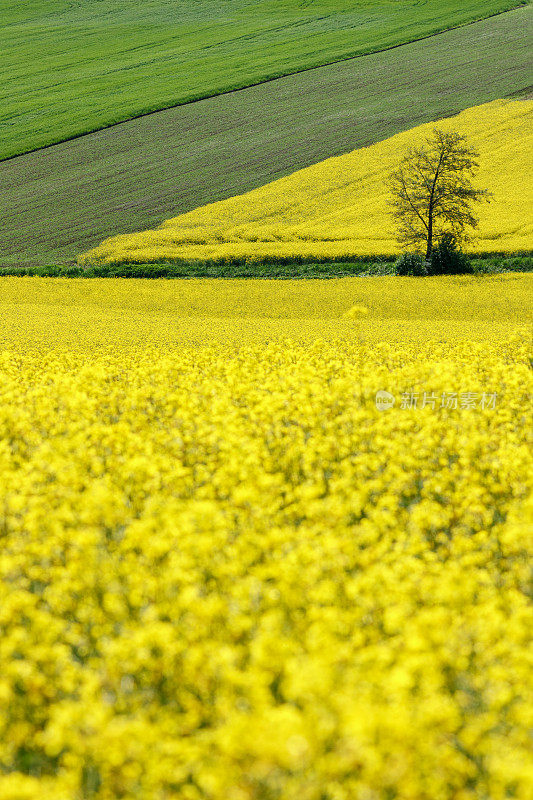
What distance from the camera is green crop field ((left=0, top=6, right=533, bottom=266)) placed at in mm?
49844

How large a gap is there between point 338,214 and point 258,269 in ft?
34.8

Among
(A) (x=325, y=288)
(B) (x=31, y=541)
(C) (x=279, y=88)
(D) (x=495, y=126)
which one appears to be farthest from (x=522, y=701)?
(C) (x=279, y=88)

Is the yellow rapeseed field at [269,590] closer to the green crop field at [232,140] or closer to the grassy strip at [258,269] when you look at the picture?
the grassy strip at [258,269]

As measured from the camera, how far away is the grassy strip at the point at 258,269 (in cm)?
3422

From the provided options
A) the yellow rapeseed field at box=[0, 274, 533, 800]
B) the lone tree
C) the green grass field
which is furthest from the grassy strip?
the green grass field

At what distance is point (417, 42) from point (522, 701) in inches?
3584

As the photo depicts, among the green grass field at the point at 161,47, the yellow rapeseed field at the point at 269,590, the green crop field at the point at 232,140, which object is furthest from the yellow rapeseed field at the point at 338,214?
the yellow rapeseed field at the point at 269,590

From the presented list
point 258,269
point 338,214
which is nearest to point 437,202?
point 338,214

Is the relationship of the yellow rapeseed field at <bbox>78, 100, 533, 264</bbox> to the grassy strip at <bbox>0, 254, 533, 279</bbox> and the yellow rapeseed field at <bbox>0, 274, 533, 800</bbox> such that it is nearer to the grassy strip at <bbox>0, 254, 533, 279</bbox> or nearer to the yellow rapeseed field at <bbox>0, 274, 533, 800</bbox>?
the grassy strip at <bbox>0, 254, 533, 279</bbox>

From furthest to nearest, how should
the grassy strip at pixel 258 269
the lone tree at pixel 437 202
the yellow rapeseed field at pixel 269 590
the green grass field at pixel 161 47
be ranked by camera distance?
the green grass field at pixel 161 47, the lone tree at pixel 437 202, the grassy strip at pixel 258 269, the yellow rapeseed field at pixel 269 590

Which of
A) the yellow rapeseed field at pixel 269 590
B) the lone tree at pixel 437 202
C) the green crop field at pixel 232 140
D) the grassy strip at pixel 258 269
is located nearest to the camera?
the yellow rapeseed field at pixel 269 590

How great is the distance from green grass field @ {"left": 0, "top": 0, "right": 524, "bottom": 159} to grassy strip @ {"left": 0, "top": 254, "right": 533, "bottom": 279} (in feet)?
105

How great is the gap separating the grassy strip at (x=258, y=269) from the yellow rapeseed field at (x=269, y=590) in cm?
2634

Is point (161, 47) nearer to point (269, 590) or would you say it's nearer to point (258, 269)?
point (258, 269)
